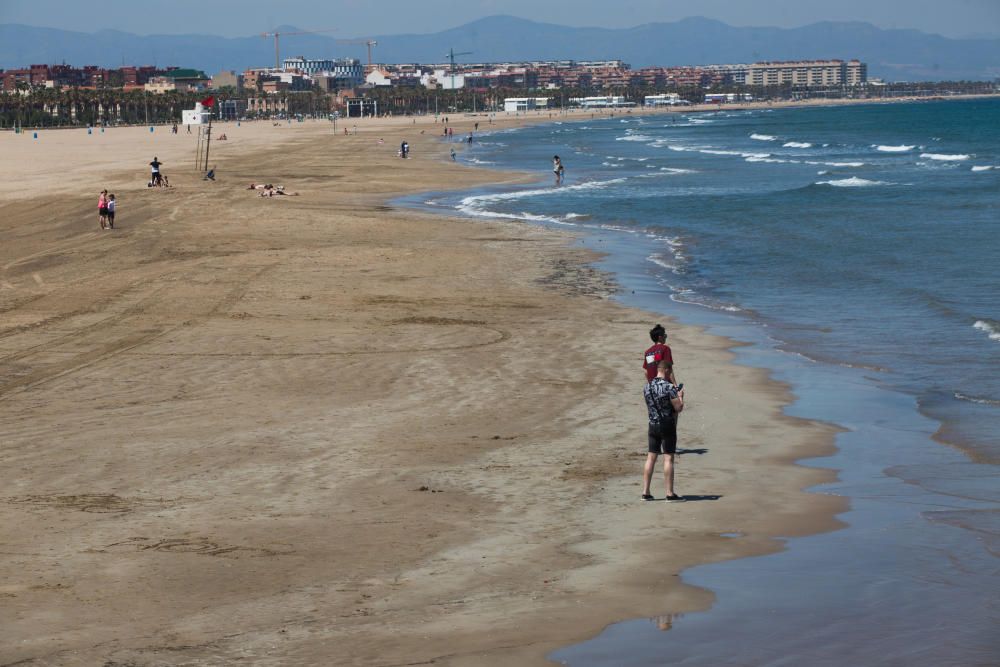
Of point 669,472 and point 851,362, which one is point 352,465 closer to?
point 669,472

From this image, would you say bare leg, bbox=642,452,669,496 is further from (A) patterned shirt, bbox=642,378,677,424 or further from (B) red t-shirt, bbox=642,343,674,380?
(B) red t-shirt, bbox=642,343,674,380

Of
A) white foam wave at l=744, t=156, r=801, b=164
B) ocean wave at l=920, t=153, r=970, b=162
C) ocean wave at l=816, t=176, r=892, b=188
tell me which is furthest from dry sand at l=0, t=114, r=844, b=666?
ocean wave at l=920, t=153, r=970, b=162

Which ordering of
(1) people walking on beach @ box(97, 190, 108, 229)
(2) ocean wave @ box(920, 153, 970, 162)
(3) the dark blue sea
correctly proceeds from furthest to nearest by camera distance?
(2) ocean wave @ box(920, 153, 970, 162), (1) people walking on beach @ box(97, 190, 108, 229), (3) the dark blue sea

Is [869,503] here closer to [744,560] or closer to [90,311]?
[744,560]

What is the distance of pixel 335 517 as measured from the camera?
463 inches

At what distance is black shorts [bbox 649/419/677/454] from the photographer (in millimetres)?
12242

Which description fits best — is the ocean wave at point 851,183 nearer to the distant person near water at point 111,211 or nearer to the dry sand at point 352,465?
the dry sand at point 352,465

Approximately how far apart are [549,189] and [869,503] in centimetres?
4545

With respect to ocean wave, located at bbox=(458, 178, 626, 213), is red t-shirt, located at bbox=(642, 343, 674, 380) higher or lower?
higher

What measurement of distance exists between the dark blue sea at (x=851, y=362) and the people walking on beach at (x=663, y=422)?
1.58 metres

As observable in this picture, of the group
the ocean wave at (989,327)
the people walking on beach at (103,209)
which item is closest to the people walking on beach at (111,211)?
the people walking on beach at (103,209)

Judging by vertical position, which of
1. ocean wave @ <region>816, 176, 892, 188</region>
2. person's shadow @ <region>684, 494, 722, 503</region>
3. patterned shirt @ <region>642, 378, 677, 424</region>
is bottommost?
person's shadow @ <region>684, 494, 722, 503</region>

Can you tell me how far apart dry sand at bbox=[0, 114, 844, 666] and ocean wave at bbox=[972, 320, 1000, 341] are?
4970 millimetres

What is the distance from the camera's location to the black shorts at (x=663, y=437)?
12242 mm
